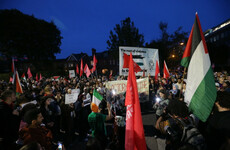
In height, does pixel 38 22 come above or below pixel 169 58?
above

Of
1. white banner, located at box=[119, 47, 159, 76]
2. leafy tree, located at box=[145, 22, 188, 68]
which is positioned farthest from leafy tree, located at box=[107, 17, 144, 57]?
white banner, located at box=[119, 47, 159, 76]

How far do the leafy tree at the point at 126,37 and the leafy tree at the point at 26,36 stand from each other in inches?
996

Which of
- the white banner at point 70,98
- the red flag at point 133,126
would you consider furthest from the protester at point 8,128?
the red flag at point 133,126

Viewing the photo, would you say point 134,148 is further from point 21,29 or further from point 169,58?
point 21,29

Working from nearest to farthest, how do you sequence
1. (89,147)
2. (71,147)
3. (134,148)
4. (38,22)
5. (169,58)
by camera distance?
1. (89,147)
2. (134,148)
3. (71,147)
4. (169,58)
5. (38,22)

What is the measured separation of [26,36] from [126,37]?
2978 centimetres

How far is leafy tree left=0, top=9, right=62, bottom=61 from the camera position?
3341cm

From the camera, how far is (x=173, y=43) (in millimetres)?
30094

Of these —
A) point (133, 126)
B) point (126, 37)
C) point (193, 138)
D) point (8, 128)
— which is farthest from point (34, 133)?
point (126, 37)

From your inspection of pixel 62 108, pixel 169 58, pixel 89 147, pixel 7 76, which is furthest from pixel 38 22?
pixel 89 147

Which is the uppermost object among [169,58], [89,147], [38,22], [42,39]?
[38,22]

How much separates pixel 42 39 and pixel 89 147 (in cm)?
4534

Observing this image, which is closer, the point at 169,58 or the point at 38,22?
the point at 169,58

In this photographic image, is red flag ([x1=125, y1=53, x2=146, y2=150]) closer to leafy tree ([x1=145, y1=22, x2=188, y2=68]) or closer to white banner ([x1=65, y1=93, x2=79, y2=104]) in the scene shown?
white banner ([x1=65, y1=93, x2=79, y2=104])
